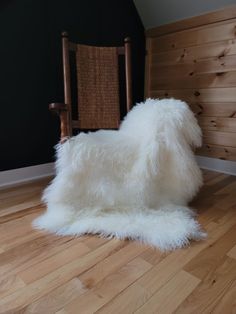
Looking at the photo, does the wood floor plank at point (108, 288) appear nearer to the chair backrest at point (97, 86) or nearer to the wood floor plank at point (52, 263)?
the wood floor plank at point (52, 263)

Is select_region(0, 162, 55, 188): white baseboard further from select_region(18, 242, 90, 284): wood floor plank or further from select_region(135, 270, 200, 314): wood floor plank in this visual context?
select_region(135, 270, 200, 314): wood floor plank

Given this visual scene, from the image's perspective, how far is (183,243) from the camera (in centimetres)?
94

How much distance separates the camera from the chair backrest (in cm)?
142

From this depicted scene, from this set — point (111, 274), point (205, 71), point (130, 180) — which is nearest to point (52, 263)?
point (111, 274)

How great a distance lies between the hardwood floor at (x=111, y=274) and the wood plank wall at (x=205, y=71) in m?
0.86

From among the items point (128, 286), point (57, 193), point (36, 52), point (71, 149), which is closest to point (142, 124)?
point (71, 149)

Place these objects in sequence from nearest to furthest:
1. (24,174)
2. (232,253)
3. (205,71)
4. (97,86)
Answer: (232,253), (97,86), (24,174), (205,71)

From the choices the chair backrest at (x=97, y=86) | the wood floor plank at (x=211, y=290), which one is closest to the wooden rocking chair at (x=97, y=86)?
the chair backrest at (x=97, y=86)

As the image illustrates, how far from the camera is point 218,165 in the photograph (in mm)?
1852

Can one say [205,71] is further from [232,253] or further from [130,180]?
[232,253]

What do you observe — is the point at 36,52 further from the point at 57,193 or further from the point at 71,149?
the point at 57,193

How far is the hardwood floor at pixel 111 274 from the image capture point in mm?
686

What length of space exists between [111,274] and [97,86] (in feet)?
3.42

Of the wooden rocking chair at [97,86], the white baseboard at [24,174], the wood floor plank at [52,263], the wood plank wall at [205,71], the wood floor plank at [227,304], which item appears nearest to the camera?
the wood floor plank at [227,304]
